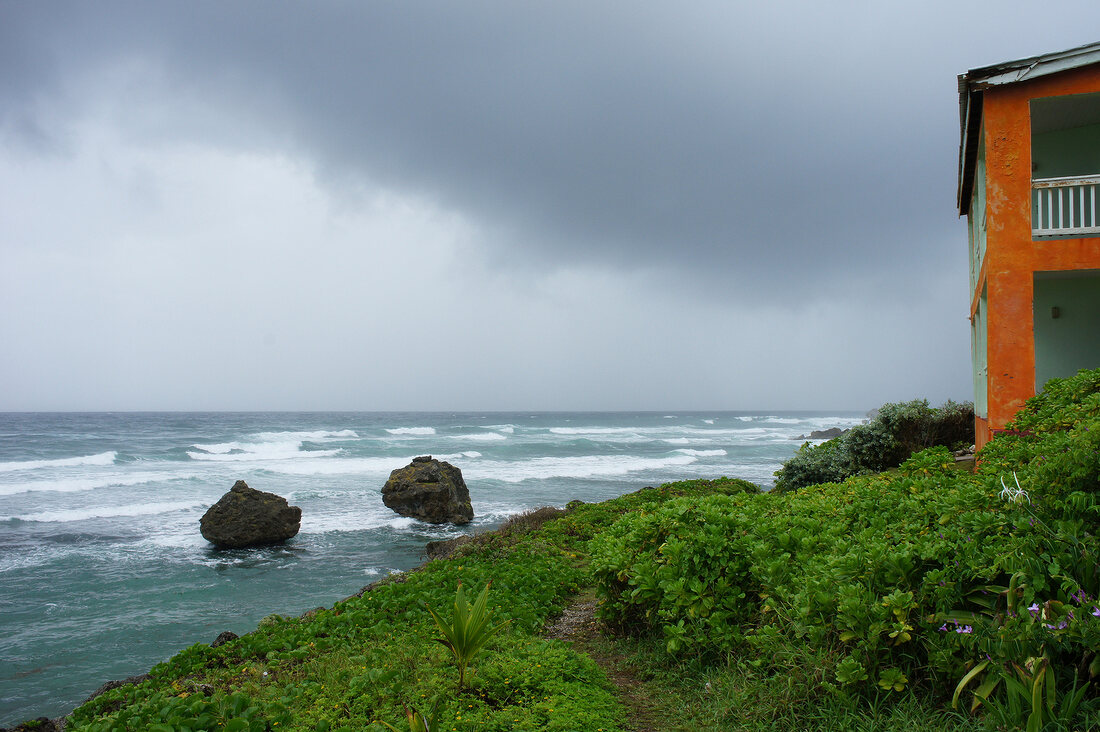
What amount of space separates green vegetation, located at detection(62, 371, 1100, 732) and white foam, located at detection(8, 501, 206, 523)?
18.4 meters

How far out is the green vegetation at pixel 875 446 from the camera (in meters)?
14.0

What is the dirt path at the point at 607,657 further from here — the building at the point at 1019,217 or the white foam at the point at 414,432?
the white foam at the point at 414,432

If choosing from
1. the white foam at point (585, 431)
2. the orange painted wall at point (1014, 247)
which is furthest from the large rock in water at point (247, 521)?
the white foam at point (585, 431)

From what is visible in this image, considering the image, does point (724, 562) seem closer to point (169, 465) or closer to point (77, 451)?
point (169, 465)

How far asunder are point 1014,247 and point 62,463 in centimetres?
4544

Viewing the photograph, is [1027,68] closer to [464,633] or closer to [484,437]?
[464,633]

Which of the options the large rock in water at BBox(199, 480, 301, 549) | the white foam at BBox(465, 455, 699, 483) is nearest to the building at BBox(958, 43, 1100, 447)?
the large rock in water at BBox(199, 480, 301, 549)

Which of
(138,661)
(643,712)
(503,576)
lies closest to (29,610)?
(138,661)

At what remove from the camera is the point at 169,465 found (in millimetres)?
35062

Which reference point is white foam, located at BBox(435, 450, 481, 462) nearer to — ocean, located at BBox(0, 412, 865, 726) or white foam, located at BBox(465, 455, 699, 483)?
ocean, located at BBox(0, 412, 865, 726)

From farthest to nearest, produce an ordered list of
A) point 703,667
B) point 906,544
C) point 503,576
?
1. point 503,576
2. point 703,667
3. point 906,544

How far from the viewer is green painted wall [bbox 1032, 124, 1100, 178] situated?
37.8 ft

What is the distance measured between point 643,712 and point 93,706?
195 inches

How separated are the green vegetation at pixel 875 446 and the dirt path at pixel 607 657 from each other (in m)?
8.27
